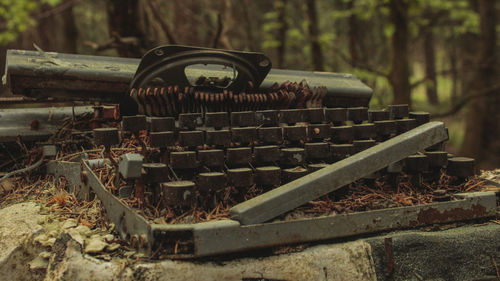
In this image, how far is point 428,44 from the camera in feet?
53.2

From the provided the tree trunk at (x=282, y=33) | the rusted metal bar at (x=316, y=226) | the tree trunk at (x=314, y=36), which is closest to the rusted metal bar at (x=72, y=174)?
the rusted metal bar at (x=316, y=226)

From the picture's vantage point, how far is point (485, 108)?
816cm

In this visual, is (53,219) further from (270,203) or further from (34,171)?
(270,203)

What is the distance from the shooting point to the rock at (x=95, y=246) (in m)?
1.70

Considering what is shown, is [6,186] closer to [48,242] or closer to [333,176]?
[48,242]

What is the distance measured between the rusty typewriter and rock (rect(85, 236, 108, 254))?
0.10 m

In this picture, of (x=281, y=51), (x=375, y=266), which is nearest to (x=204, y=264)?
(x=375, y=266)

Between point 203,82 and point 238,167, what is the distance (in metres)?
0.58

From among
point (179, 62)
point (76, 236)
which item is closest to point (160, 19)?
point (179, 62)

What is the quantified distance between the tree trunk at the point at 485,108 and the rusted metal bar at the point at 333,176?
257 inches

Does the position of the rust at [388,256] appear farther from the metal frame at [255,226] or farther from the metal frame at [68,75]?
the metal frame at [68,75]

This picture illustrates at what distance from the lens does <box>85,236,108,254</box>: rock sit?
170 centimetres

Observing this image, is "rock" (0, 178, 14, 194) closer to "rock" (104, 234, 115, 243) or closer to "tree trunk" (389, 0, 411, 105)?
"rock" (104, 234, 115, 243)

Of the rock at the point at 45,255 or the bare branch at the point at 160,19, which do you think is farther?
the bare branch at the point at 160,19
